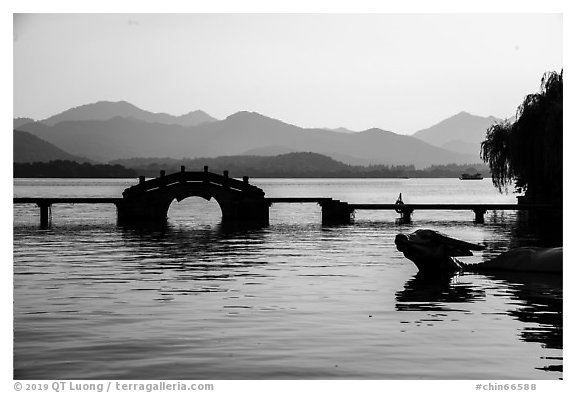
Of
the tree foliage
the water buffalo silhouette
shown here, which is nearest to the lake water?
the water buffalo silhouette

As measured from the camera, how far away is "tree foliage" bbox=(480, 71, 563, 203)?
4691 centimetres

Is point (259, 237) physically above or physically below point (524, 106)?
below

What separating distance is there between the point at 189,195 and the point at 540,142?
21112 mm

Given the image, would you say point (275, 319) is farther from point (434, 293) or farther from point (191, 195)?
point (191, 195)

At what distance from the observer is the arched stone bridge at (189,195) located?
60.0m

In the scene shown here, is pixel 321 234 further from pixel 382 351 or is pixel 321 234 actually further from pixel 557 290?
pixel 382 351

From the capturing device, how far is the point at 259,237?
4488cm

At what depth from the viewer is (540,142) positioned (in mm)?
51562

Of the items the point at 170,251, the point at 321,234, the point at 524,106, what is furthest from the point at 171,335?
the point at 524,106

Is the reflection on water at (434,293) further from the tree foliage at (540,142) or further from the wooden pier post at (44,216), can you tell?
the wooden pier post at (44,216)

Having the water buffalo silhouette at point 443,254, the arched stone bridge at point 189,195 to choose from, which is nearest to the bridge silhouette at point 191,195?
the arched stone bridge at point 189,195

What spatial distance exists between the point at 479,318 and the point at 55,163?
616 ft

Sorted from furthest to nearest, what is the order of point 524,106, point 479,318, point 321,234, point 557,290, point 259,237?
point 524,106 < point 321,234 < point 259,237 < point 557,290 < point 479,318

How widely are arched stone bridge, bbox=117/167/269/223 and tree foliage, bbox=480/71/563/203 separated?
1554 cm
